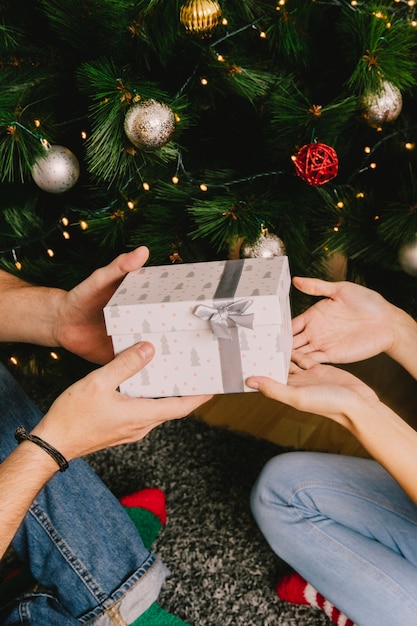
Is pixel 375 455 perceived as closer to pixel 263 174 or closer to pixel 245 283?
pixel 245 283

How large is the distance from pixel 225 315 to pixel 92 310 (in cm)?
33

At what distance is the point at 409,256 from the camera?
1.07m

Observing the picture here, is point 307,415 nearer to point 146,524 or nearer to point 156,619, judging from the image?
point 146,524

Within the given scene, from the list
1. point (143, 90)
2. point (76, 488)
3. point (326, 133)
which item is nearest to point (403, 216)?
point (326, 133)

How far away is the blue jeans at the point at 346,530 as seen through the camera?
101 cm

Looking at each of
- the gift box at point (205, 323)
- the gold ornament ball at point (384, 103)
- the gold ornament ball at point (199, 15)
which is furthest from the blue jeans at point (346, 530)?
the gold ornament ball at point (199, 15)

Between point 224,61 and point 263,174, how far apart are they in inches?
7.6

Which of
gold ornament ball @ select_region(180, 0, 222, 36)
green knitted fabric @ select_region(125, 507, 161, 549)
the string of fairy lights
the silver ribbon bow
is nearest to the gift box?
the silver ribbon bow

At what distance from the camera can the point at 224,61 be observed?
3.24 feet

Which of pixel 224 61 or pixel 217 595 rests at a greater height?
pixel 224 61

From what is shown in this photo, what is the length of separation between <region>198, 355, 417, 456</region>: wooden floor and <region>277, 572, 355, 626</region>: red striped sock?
0.41 metres

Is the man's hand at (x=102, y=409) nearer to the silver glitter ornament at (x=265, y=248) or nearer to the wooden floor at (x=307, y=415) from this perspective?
the silver glitter ornament at (x=265, y=248)

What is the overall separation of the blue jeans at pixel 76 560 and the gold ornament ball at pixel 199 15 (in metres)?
0.69

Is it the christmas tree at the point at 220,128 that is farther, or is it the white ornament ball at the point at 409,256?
the white ornament ball at the point at 409,256
